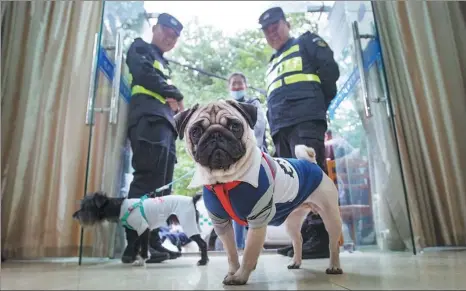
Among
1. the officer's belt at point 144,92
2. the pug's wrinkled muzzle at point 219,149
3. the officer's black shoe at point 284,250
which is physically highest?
the officer's belt at point 144,92

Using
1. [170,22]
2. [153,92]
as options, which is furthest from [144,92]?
[170,22]

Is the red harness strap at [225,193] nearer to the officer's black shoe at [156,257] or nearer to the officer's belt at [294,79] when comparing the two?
the officer's belt at [294,79]

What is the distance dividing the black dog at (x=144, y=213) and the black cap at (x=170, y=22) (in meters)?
0.87

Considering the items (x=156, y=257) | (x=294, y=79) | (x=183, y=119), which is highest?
(x=294, y=79)

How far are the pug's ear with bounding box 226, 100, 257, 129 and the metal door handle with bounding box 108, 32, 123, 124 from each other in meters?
0.96

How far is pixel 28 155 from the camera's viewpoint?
2.10 meters

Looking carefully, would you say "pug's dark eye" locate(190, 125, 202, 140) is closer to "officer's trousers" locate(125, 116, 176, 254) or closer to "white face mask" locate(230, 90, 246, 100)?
"white face mask" locate(230, 90, 246, 100)

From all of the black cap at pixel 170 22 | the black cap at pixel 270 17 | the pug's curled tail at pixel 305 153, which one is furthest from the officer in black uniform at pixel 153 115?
Result: the pug's curled tail at pixel 305 153

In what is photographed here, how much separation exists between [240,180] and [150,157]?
97 cm

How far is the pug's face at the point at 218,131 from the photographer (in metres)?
1.00

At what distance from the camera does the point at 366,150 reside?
1.98m

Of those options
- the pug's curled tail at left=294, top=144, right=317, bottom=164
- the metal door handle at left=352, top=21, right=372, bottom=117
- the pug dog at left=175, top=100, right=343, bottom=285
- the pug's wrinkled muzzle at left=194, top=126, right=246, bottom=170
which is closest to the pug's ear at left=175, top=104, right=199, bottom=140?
the pug dog at left=175, top=100, right=343, bottom=285

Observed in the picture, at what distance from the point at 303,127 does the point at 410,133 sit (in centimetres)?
46

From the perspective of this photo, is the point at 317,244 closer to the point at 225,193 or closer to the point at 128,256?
the point at 225,193
